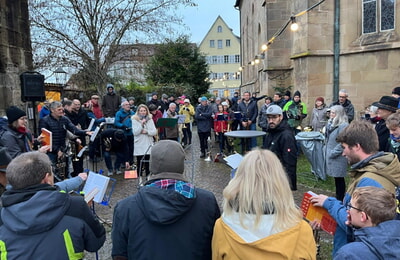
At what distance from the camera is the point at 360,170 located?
2449 mm

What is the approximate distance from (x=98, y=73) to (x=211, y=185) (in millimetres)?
8393

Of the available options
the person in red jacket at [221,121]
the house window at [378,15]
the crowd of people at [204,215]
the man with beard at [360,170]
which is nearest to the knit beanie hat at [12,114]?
the crowd of people at [204,215]

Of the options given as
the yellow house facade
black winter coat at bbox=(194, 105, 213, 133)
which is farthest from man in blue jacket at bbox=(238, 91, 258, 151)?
the yellow house facade

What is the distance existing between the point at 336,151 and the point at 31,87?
7.38 metres

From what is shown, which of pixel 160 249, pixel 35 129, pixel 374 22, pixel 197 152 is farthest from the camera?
pixel 197 152

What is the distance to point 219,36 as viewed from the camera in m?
59.2

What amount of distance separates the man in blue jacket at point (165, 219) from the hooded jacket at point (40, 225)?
270 millimetres

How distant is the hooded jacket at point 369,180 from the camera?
7.33 feet

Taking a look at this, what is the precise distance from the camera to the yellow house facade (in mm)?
58938

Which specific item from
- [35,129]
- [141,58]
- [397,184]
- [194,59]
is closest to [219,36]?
[194,59]

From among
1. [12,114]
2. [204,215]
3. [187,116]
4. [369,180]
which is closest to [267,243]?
[204,215]

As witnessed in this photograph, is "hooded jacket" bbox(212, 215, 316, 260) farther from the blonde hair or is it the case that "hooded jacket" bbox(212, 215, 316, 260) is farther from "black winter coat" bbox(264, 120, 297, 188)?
"black winter coat" bbox(264, 120, 297, 188)

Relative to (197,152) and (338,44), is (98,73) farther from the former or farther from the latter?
(338,44)

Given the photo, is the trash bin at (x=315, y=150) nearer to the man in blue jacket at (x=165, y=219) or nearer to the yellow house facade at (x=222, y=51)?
the man in blue jacket at (x=165, y=219)
